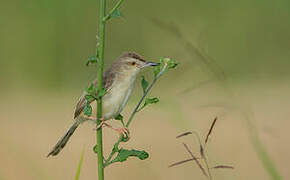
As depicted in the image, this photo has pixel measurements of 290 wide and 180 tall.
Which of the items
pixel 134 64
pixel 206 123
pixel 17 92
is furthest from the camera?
pixel 17 92

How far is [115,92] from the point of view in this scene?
14.7 feet

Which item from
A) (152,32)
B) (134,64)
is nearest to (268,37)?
(152,32)

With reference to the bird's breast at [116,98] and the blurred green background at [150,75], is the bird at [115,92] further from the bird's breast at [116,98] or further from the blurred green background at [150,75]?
the blurred green background at [150,75]

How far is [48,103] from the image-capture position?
9336 millimetres

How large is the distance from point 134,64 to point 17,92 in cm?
539

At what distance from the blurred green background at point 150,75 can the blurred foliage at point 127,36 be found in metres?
0.02

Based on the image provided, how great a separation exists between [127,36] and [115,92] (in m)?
8.13

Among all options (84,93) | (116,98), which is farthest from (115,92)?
(84,93)

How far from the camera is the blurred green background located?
19.4ft

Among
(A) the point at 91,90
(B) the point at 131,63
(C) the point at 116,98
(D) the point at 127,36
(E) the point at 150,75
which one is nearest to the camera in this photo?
(A) the point at 91,90

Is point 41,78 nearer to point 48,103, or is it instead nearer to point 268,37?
point 48,103

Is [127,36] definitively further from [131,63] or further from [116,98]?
[116,98]

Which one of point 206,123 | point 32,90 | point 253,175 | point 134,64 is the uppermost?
point 32,90

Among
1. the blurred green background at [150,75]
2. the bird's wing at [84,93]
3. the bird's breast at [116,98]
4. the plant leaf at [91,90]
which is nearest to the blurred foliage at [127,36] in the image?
the blurred green background at [150,75]
